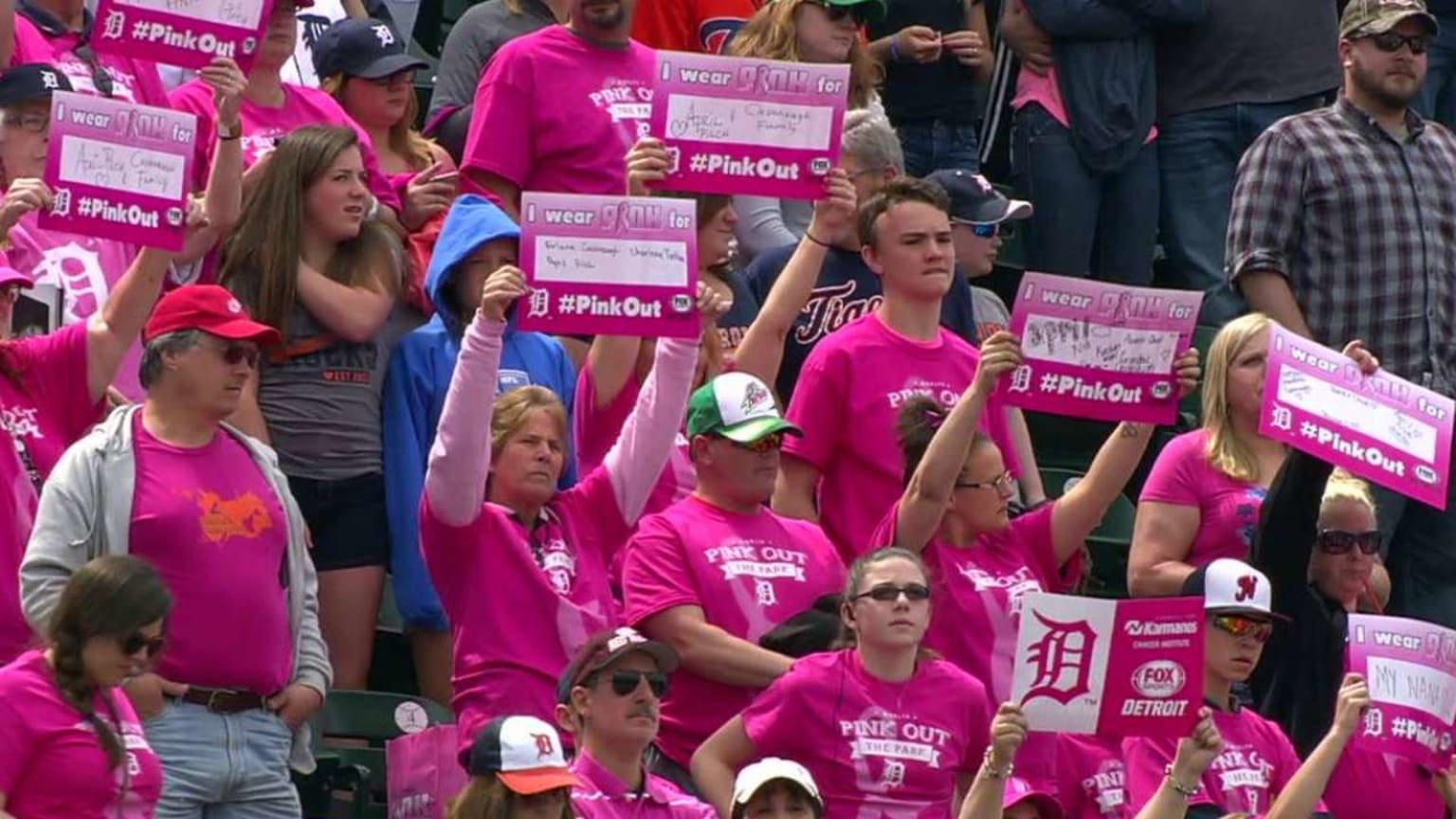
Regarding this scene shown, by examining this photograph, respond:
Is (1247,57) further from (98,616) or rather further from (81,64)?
(98,616)

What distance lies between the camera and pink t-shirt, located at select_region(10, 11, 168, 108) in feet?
30.3

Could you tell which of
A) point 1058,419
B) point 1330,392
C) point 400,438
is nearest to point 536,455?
point 400,438

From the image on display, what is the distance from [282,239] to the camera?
897 centimetres

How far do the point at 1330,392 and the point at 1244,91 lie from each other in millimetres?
3561

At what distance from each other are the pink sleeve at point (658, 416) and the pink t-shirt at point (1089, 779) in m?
1.14

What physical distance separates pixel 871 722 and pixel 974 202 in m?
2.71

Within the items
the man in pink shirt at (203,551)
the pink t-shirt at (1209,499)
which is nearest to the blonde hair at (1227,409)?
the pink t-shirt at (1209,499)

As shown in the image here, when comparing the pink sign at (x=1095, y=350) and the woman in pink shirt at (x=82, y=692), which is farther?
the pink sign at (x=1095, y=350)

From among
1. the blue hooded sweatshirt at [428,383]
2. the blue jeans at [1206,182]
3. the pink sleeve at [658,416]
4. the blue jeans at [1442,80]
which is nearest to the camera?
the pink sleeve at [658,416]

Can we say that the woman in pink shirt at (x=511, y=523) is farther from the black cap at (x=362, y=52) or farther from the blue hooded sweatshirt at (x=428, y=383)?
the black cap at (x=362, y=52)

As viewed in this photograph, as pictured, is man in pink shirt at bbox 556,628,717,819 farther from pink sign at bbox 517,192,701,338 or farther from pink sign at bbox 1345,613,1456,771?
pink sign at bbox 1345,613,1456,771

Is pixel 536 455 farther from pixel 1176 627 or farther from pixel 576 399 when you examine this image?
pixel 1176 627

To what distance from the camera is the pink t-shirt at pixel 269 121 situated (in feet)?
30.9

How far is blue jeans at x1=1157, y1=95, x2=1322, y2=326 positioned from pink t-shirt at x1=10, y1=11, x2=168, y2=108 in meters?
3.77
